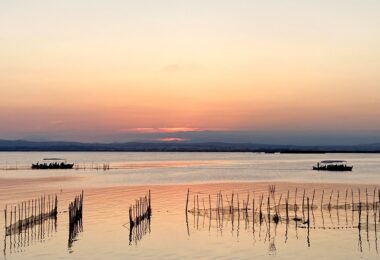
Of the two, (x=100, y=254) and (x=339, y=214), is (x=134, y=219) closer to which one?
(x=100, y=254)

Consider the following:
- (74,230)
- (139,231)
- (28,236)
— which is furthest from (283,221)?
(28,236)

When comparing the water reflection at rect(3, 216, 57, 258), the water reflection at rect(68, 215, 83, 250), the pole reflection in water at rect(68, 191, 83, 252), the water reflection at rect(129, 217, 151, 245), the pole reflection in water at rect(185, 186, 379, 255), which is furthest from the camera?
the pole reflection in water at rect(185, 186, 379, 255)

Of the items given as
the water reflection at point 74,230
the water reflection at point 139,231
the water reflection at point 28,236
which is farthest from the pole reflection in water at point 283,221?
the water reflection at point 28,236

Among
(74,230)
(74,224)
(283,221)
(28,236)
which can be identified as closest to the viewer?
(28,236)

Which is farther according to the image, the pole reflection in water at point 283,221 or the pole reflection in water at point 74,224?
the pole reflection in water at point 283,221

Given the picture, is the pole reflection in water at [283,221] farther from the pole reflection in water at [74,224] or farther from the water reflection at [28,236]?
the water reflection at [28,236]

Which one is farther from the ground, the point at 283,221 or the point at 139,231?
the point at 283,221

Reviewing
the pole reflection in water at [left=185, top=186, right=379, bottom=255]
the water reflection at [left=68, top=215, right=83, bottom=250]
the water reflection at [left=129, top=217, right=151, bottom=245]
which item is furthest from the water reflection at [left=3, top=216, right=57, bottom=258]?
the pole reflection in water at [left=185, top=186, right=379, bottom=255]

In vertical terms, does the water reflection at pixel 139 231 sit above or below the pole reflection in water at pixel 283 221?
below

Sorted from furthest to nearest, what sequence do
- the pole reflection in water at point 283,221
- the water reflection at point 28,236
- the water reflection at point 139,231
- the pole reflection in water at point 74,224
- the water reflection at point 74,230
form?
the pole reflection in water at point 283,221, the pole reflection in water at point 74,224, the water reflection at point 139,231, the water reflection at point 74,230, the water reflection at point 28,236

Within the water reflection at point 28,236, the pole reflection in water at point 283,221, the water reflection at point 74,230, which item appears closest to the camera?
the water reflection at point 28,236

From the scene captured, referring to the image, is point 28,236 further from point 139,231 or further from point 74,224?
point 139,231

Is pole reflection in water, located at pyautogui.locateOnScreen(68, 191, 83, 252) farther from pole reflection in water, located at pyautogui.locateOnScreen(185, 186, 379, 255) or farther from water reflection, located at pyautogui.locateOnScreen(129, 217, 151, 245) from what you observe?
pole reflection in water, located at pyautogui.locateOnScreen(185, 186, 379, 255)

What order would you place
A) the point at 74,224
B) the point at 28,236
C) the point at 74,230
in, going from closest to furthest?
1. the point at 28,236
2. the point at 74,230
3. the point at 74,224
